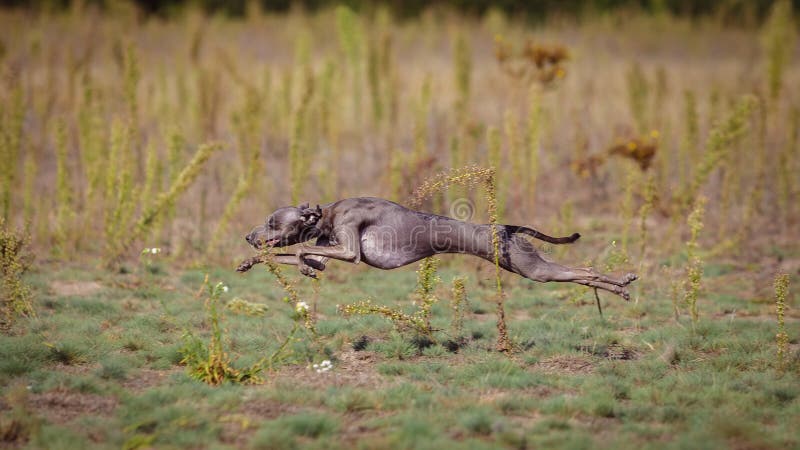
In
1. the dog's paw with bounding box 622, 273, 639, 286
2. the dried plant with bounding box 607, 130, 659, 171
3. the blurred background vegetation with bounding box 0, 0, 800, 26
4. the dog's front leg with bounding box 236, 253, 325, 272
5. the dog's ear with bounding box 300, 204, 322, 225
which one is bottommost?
the dog's paw with bounding box 622, 273, 639, 286

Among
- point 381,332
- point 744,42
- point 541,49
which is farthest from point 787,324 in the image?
point 744,42

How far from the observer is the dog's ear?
6.04m

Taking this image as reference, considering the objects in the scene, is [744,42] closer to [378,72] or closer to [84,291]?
[378,72]

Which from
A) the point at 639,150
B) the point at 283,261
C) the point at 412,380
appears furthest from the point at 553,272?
the point at 639,150

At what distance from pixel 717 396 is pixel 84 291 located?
18.1 ft

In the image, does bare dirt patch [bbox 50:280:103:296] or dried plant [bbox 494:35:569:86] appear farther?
dried plant [bbox 494:35:569:86]

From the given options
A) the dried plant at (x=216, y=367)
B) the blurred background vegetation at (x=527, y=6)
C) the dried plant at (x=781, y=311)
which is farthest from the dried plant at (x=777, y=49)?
the blurred background vegetation at (x=527, y=6)

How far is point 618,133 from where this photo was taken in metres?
13.2

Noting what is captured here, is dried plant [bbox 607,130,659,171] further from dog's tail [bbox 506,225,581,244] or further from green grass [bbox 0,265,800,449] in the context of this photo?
dog's tail [bbox 506,225,581,244]

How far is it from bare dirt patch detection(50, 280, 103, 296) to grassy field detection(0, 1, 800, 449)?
34 millimetres

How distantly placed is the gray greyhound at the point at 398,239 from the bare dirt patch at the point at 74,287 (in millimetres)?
2762

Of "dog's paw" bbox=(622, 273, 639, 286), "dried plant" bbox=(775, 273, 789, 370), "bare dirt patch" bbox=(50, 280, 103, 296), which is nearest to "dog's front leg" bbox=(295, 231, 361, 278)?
"dog's paw" bbox=(622, 273, 639, 286)

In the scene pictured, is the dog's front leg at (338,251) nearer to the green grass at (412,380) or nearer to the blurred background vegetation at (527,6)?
the green grass at (412,380)

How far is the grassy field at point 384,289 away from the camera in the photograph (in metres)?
5.15
